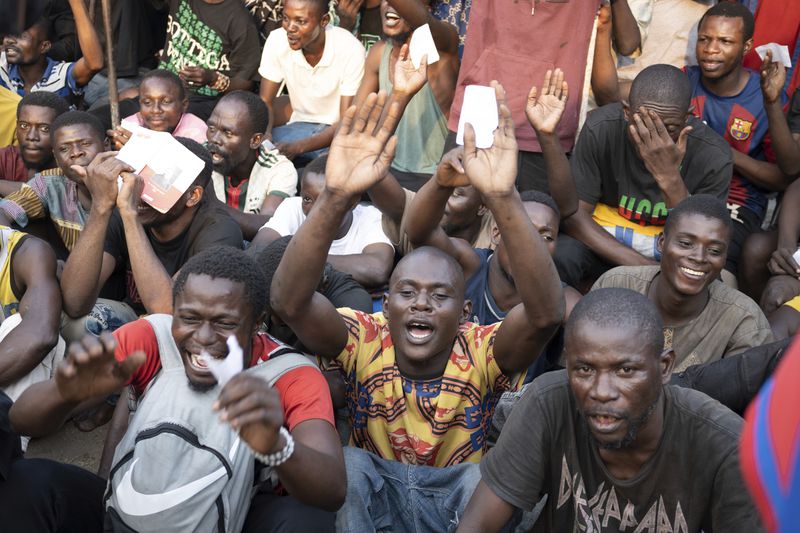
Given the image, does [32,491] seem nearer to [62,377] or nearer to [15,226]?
[62,377]

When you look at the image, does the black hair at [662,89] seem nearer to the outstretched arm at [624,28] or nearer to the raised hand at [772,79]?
the raised hand at [772,79]

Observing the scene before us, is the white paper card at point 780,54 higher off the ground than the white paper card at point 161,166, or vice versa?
the white paper card at point 780,54

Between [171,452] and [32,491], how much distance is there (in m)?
0.61

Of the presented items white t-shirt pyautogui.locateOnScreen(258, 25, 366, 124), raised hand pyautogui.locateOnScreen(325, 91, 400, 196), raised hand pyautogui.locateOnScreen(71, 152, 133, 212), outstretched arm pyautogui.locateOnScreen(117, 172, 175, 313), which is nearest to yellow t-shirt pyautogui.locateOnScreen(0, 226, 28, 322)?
raised hand pyautogui.locateOnScreen(71, 152, 133, 212)

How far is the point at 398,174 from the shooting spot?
5809mm

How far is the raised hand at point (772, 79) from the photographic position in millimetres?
5234

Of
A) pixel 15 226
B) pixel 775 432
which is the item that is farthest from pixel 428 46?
pixel 775 432

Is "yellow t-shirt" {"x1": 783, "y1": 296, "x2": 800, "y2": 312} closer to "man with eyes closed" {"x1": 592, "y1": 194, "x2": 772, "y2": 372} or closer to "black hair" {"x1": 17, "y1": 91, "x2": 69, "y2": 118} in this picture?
"man with eyes closed" {"x1": 592, "y1": 194, "x2": 772, "y2": 372}

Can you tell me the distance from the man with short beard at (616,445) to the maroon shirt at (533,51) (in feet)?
8.27

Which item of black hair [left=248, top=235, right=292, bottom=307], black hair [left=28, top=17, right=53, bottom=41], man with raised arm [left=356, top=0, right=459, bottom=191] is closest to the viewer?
black hair [left=248, top=235, right=292, bottom=307]

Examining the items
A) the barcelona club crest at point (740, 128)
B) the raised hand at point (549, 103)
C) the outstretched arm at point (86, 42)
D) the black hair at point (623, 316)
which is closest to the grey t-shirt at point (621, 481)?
the black hair at point (623, 316)

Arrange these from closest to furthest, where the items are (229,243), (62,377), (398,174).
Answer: (62,377) → (229,243) → (398,174)

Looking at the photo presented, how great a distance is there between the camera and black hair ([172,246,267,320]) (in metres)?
3.30

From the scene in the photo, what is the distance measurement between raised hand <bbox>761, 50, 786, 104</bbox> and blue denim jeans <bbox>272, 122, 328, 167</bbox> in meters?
2.72
